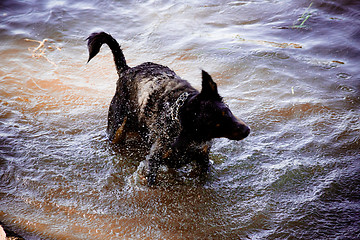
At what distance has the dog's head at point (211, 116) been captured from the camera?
3534 millimetres

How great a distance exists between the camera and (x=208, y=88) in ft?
11.7

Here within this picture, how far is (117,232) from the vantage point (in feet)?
12.1

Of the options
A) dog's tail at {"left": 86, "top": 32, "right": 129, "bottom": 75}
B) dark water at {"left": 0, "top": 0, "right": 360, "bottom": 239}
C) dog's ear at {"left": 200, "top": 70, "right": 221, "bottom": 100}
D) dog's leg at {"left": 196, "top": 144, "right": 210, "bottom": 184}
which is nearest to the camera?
dog's ear at {"left": 200, "top": 70, "right": 221, "bottom": 100}

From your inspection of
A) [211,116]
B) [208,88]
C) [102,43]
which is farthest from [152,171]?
[102,43]

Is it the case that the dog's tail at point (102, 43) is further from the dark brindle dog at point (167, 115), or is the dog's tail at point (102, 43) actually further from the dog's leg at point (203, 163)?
the dog's leg at point (203, 163)

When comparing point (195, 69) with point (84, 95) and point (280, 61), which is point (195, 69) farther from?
point (84, 95)

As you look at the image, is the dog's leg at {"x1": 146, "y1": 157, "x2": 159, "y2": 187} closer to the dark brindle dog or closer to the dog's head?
the dark brindle dog

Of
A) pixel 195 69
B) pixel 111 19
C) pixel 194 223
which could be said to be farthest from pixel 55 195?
pixel 111 19

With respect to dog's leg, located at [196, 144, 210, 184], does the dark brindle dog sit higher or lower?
higher

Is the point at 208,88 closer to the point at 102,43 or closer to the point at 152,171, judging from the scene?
the point at 152,171

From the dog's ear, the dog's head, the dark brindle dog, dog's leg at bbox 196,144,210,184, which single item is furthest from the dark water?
the dog's ear

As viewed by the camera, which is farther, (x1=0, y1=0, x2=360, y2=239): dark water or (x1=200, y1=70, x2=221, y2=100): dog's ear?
(x1=0, y1=0, x2=360, y2=239): dark water

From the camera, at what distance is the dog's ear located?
350 centimetres

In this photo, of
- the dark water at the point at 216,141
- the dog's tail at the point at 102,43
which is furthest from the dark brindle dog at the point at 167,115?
the dark water at the point at 216,141
